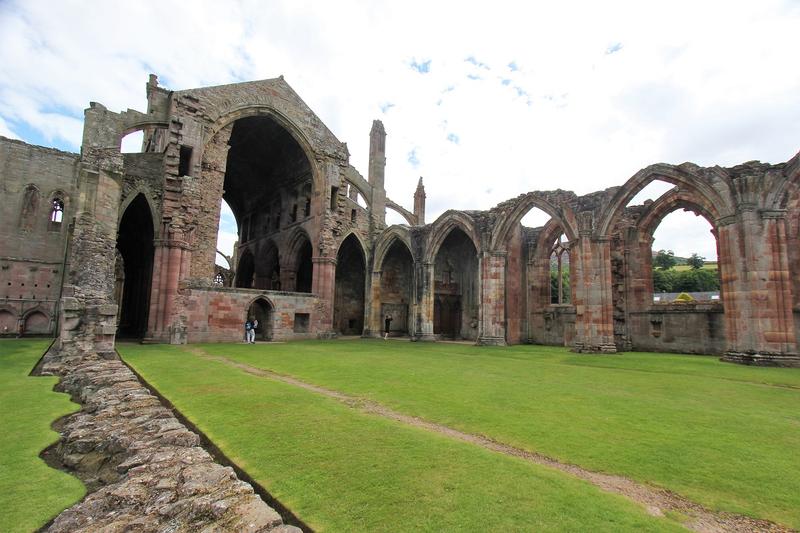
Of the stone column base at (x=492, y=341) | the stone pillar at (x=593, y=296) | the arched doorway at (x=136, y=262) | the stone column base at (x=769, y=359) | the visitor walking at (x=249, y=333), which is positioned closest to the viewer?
the stone column base at (x=769, y=359)

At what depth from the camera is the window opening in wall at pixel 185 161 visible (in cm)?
1991

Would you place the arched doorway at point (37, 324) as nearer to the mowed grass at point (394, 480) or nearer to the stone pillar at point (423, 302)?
the stone pillar at point (423, 302)

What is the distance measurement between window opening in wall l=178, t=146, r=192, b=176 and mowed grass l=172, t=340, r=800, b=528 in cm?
1353

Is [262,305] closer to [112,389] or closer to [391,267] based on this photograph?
[391,267]

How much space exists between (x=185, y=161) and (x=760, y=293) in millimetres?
24075

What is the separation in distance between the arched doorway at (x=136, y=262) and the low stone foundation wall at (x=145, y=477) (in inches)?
875

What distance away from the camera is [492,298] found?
65.8 ft

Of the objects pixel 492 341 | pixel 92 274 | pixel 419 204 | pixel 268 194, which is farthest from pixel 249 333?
pixel 419 204

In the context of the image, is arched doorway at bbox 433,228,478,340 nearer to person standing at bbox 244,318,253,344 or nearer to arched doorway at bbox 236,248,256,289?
person standing at bbox 244,318,253,344

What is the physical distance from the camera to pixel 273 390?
6.80 meters

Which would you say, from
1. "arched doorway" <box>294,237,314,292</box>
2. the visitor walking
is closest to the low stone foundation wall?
the visitor walking

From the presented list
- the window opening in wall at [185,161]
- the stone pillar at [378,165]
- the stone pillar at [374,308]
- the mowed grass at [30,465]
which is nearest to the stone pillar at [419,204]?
the stone pillar at [378,165]

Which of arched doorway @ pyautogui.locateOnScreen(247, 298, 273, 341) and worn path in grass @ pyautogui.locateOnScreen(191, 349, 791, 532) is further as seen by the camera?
arched doorway @ pyautogui.locateOnScreen(247, 298, 273, 341)

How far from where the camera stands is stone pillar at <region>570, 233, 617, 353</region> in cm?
1580
